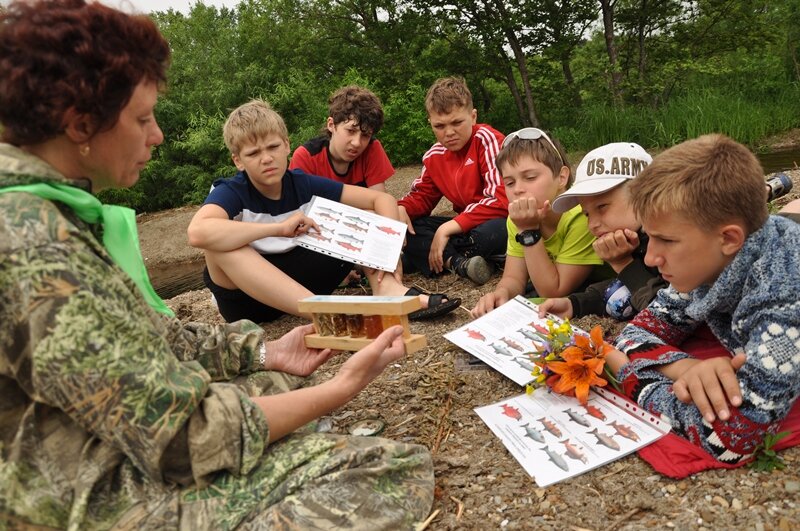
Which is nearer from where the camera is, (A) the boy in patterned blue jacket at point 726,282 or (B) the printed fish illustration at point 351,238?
(A) the boy in patterned blue jacket at point 726,282

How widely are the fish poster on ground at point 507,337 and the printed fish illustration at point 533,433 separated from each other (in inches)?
10.7

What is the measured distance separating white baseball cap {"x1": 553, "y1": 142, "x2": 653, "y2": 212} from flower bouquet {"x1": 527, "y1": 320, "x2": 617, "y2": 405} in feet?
2.31

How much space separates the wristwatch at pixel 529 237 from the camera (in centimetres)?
294

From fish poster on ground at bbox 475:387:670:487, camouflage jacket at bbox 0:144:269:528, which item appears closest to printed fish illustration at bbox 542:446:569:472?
fish poster on ground at bbox 475:387:670:487

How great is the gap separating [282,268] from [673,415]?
2234mm

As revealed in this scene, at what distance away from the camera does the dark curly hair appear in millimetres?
1225

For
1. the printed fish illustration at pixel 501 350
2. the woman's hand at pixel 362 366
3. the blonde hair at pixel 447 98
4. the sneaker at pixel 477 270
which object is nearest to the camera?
the woman's hand at pixel 362 366

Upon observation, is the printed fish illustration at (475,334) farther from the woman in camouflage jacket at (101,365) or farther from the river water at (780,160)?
the river water at (780,160)

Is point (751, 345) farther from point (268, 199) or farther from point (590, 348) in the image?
point (268, 199)

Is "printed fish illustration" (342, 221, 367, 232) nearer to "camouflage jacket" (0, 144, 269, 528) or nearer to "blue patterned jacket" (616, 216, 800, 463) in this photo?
"blue patterned jacket" (616, 216, 800, 463)

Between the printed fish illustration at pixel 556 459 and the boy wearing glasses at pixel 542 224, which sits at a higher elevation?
the boy wearing glasses at pixel 542 224

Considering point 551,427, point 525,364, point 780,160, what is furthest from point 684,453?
point 780,160

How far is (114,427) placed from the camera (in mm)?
1210

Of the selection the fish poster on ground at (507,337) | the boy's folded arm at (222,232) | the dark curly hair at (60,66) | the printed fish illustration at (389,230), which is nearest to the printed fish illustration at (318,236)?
the boy's folded arm at (222,232)
